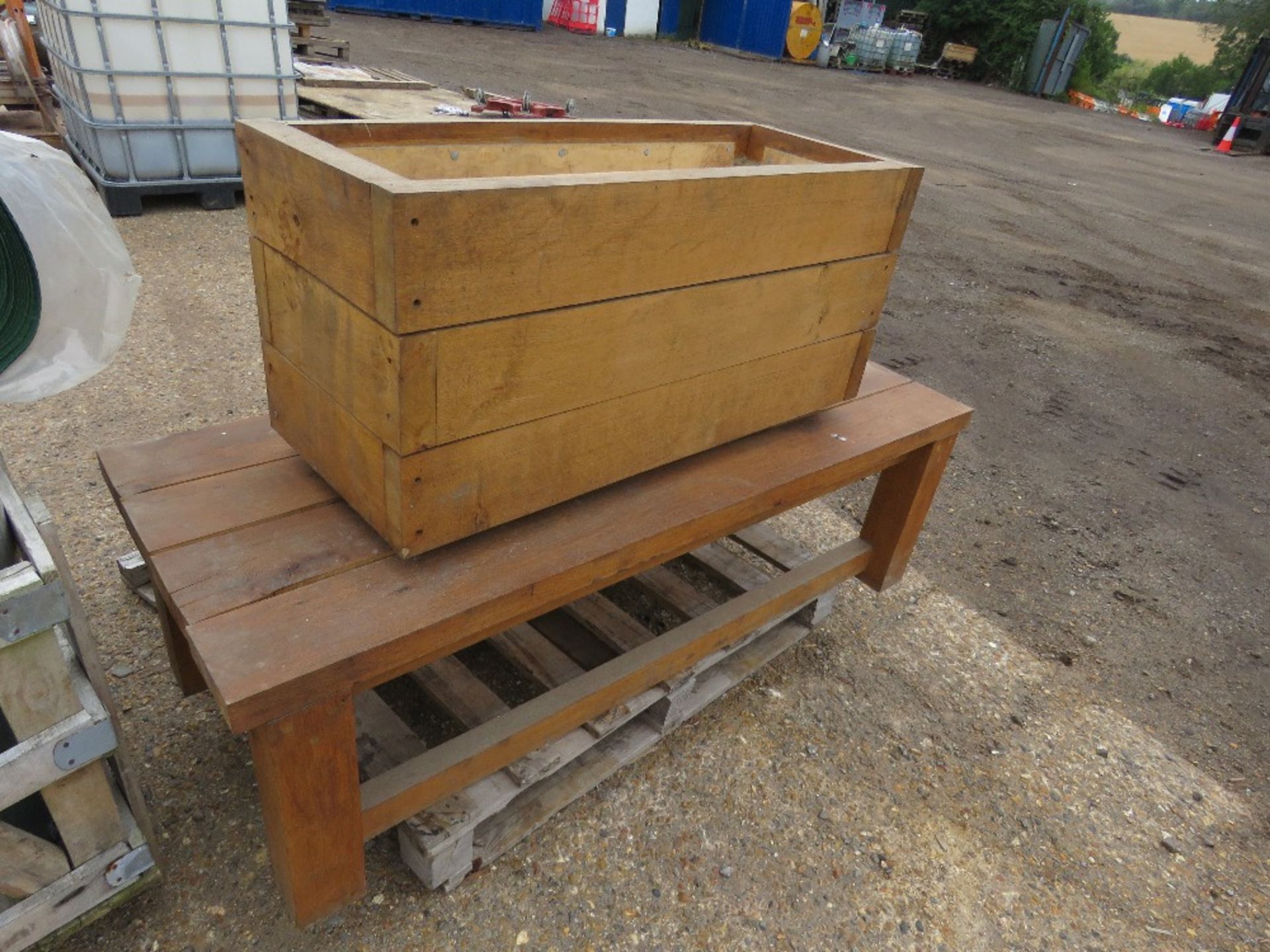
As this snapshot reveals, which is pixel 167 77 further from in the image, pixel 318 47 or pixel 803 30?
pixel 803 30

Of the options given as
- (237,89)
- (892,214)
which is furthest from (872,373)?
(237,89)

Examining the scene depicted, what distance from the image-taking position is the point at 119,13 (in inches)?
185

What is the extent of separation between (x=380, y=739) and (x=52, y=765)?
67 centimetres

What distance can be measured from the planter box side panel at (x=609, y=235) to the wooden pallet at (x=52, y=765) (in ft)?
2.23

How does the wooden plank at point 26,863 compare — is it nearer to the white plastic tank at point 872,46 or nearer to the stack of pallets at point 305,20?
the stack of pallets at point 305,20

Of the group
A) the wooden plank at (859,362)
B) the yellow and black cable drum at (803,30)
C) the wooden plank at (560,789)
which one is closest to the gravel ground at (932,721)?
the wooden plank at (560,789)

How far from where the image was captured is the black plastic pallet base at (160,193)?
524 centimetres

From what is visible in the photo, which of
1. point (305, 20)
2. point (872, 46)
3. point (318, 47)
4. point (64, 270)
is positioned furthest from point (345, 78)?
point (872, 46)

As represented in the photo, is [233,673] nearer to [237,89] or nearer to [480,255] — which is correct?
[480,255]

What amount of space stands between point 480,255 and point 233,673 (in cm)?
72

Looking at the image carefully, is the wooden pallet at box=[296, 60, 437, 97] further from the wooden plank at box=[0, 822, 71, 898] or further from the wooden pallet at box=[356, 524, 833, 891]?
the wooden plank at box=[0, 822, 71, 898]

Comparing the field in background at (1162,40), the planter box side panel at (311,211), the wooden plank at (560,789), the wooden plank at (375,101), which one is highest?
the field in background at (1162,40)

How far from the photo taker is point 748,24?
22.9m

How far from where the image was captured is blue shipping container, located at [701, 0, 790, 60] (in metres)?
22.0
